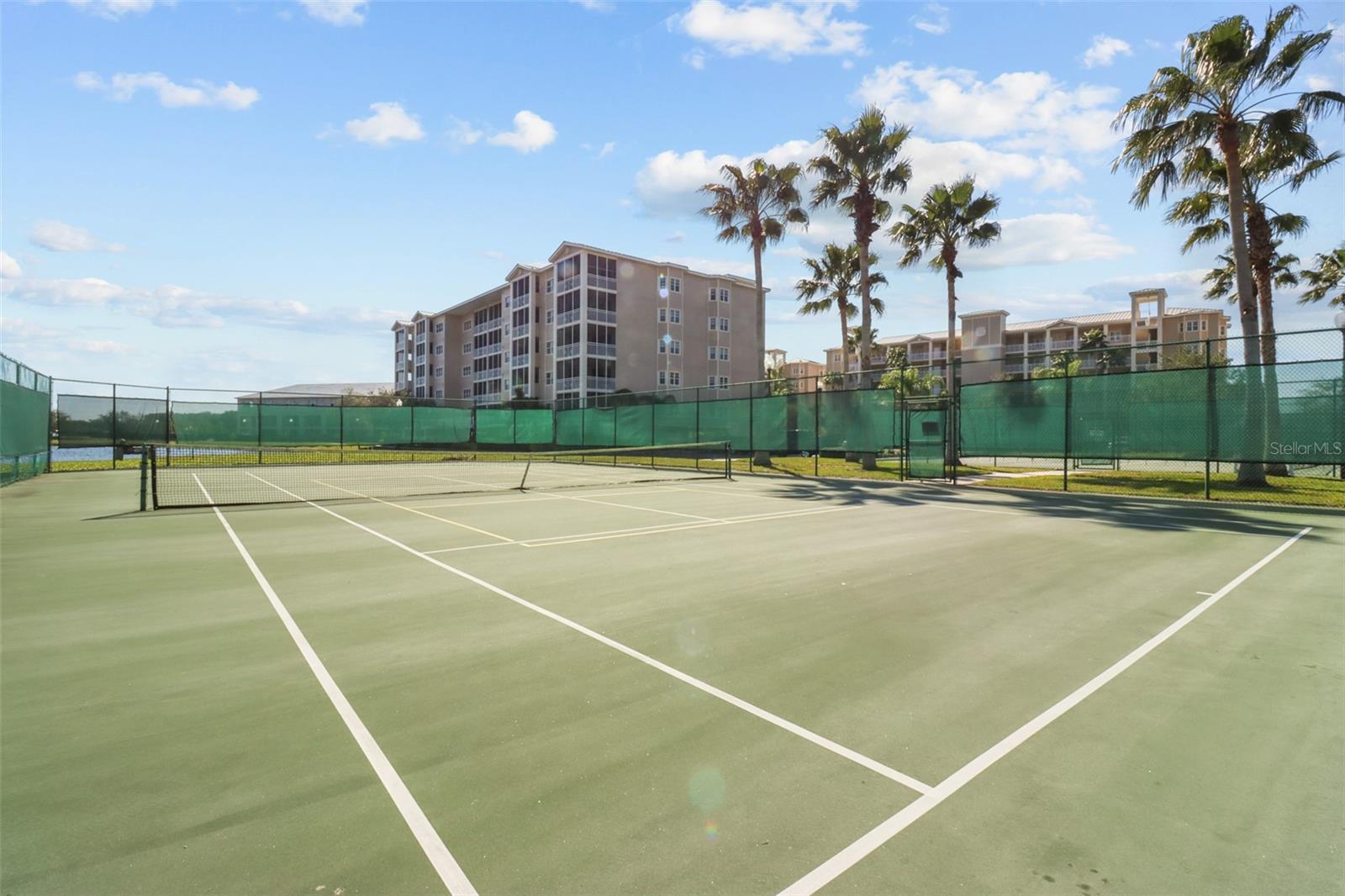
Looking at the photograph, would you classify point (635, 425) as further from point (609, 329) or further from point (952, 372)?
point (609, 329)

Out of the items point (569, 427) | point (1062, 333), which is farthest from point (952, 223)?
point (1062, 333)

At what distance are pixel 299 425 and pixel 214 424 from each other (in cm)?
358

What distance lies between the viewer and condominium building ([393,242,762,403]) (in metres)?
54.2

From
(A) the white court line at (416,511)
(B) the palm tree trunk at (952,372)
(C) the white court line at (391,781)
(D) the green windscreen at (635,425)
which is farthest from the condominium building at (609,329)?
(C) the white court line at (391,781)

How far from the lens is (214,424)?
1179 inches

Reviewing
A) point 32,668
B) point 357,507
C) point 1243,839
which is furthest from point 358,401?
point 1243,839

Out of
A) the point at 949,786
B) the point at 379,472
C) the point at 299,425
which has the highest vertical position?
the point at 299,425

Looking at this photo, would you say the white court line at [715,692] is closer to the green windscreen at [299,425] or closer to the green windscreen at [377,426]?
the green windscreen at [299,425]

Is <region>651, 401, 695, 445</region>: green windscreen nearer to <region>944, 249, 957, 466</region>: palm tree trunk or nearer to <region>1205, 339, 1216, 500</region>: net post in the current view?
<region>944, 249, 957, 466</region>: palm tree trunk

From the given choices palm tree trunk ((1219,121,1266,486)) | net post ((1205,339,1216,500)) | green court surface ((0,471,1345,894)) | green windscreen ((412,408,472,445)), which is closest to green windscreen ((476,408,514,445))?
green windscreen ((412,408,472,445))

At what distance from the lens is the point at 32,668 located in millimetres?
4836

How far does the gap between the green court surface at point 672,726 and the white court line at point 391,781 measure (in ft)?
0.06

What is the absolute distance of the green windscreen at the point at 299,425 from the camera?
104 feet

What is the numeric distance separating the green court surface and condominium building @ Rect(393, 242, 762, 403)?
4146 cm
